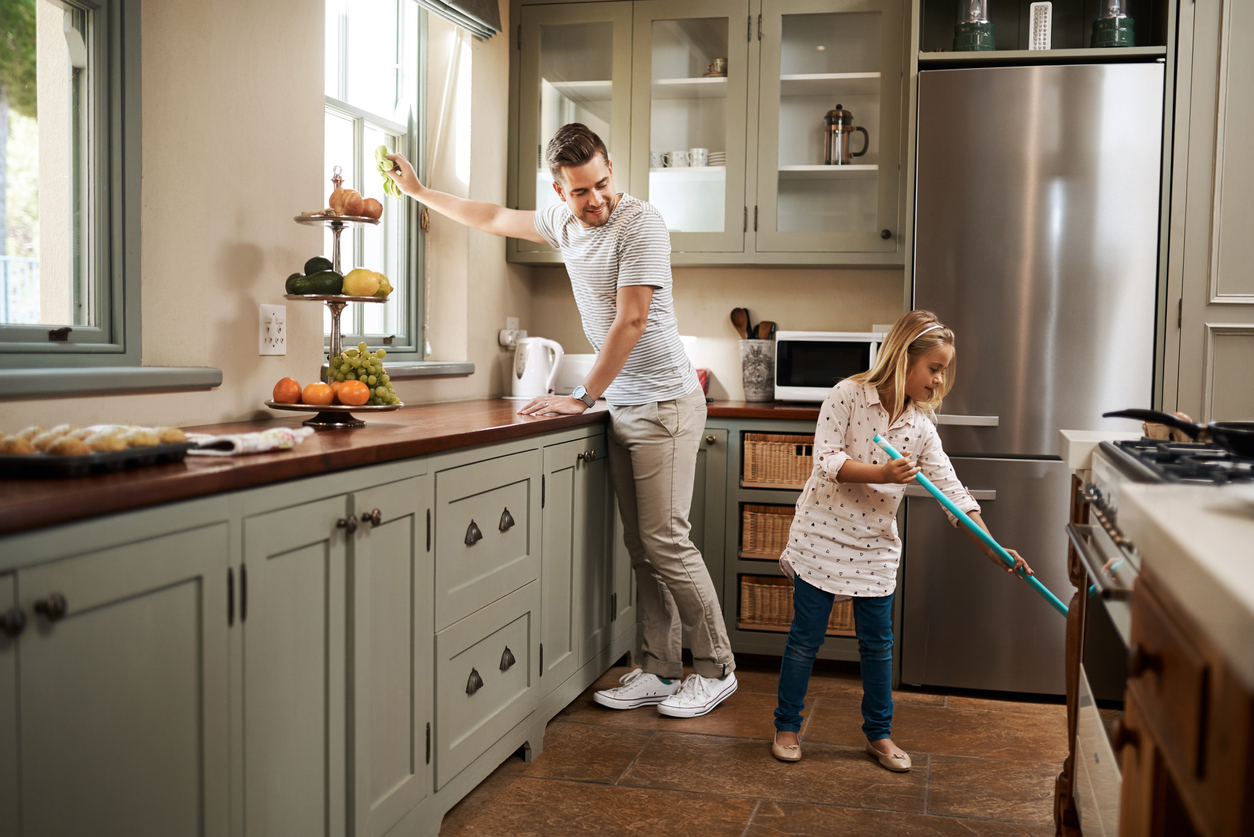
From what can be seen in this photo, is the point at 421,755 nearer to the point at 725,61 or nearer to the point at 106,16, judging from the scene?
the point at 106,16

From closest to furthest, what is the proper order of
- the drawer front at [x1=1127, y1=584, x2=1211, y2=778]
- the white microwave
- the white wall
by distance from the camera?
the drawer front at [x1=1127, y1=584, x2=1211, y2=778] → the white wall → the white microwave

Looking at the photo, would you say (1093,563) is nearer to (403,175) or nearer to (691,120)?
(403,175)

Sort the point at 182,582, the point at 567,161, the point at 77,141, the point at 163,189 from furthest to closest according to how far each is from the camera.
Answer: the point at 567,161
the point at 163,189
the point at 77,141
the point at 182,582

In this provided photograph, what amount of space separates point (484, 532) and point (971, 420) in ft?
5.18

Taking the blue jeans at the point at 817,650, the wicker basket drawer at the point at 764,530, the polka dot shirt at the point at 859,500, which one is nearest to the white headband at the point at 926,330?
the polka dot shirt at the point at 859,500

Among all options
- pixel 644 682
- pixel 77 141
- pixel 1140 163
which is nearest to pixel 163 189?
pixel 77 141

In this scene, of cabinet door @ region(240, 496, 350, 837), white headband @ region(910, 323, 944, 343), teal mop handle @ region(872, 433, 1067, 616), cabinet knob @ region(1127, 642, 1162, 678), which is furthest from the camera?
white headband @ region(910, 323, 944, 343)

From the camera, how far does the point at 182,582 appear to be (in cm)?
129

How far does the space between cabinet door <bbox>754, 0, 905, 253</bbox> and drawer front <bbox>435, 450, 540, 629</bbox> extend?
1.51 meters

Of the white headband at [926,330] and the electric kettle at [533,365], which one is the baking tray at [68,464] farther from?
the electric kettle at [533,365]

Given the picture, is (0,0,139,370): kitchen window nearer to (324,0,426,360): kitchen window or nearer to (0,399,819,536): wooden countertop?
(0,399,819,536): wooden countertop

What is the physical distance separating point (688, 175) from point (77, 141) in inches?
82.7

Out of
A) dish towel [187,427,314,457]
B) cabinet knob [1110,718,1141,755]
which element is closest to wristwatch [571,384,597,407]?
dish towel [187,427,314,457]

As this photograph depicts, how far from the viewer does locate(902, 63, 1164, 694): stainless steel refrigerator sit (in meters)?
2.91
